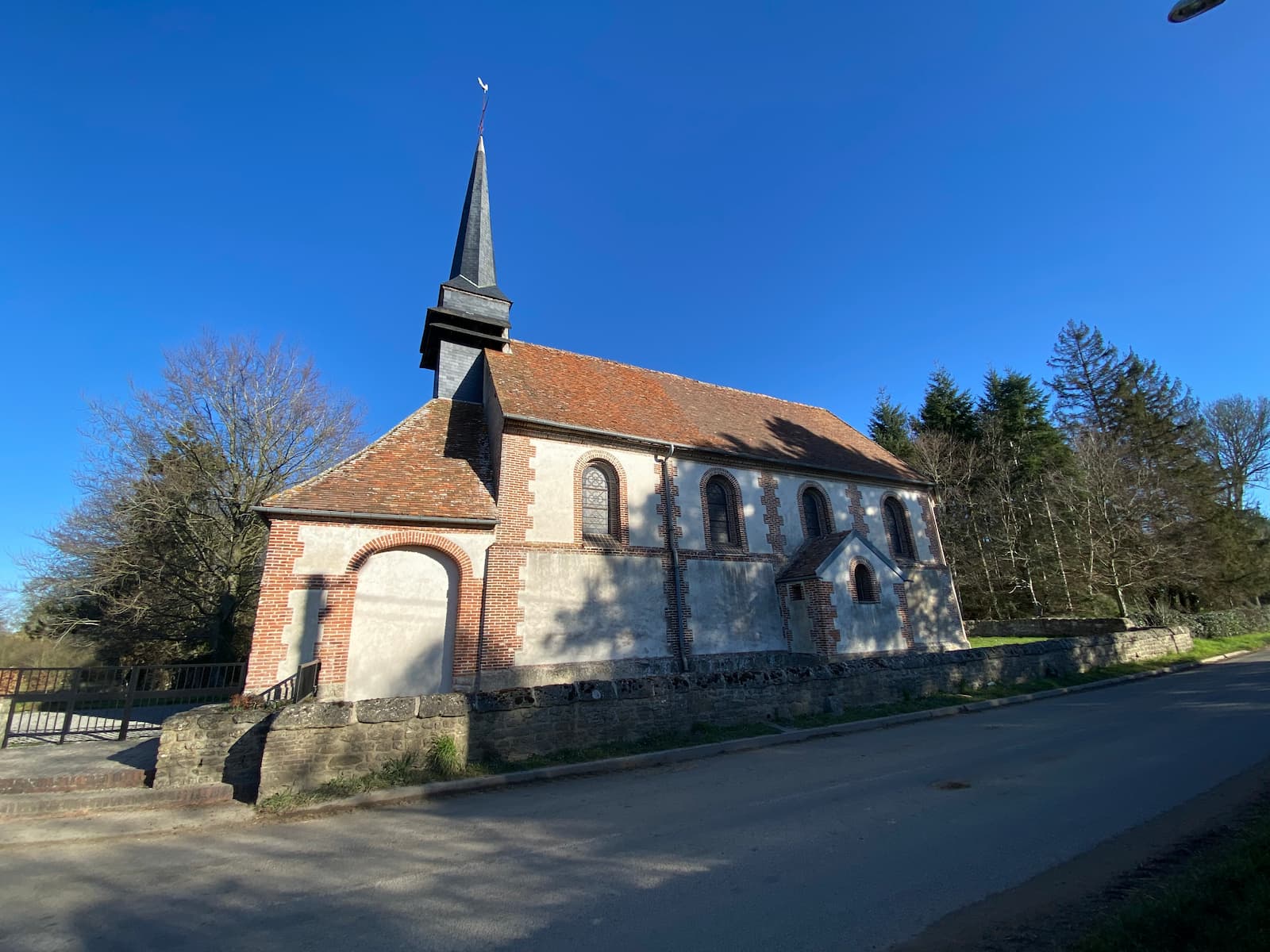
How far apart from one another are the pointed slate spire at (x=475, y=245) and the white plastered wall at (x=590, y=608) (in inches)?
422

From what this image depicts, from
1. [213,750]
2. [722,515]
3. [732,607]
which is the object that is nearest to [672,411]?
[722,515]

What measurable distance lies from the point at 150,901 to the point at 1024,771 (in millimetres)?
9202

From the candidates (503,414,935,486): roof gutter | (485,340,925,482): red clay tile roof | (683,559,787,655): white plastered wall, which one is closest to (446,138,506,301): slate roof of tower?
(485,340,925,482): red clay tile roof

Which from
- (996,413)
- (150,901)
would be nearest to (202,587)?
(150,901)

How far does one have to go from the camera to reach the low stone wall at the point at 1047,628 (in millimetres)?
20141

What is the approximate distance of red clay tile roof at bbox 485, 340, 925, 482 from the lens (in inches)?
577

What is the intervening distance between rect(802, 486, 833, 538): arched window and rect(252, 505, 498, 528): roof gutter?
33.6 ft

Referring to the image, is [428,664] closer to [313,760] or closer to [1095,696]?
[313,760]

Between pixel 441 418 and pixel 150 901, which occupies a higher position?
pixel 441 418

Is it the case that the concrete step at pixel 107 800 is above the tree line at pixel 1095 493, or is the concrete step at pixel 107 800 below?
below

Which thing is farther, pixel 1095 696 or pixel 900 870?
pixel 1095 696

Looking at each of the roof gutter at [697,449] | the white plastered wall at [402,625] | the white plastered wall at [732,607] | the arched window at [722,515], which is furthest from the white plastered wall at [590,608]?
the roof gutter at [697,449]

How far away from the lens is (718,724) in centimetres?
931

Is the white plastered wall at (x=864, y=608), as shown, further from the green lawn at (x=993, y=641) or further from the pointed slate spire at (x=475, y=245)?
the pointed slate spire at (x=475, y=245)
